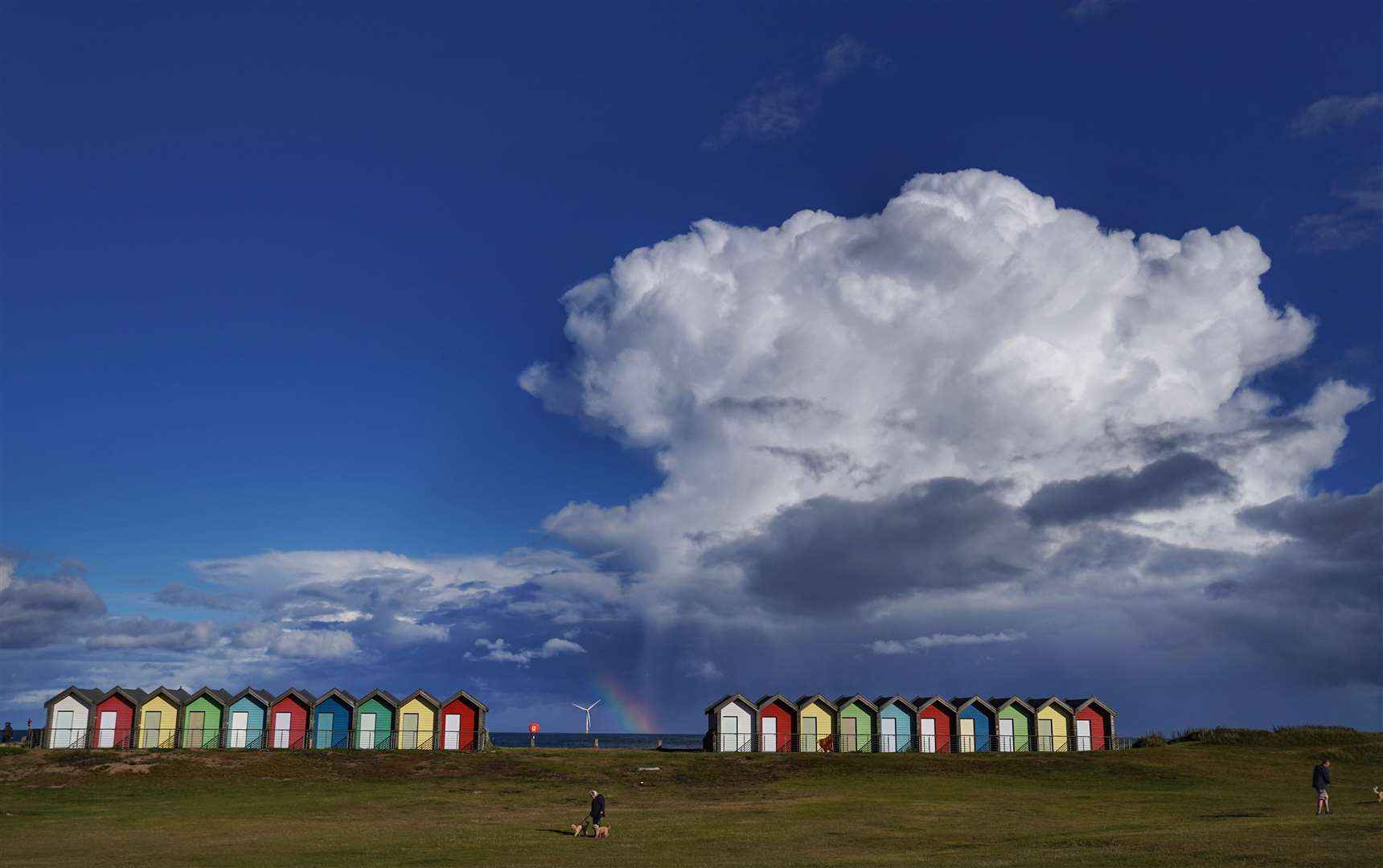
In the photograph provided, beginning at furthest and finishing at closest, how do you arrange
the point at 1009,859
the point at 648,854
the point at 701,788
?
the point at 701,788, the point at 648,854, the point at 1009,859

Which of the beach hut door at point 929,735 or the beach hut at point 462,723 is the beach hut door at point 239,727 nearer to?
the beach hut at point 462,723

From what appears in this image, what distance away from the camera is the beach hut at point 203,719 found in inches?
3691

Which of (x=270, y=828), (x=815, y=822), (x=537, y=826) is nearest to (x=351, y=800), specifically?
(x=270, y=828)

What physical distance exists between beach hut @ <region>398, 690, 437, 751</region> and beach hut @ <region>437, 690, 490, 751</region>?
2.67ft

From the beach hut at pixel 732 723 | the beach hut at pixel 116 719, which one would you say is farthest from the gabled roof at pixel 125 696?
the beach hut at pixel 732 723

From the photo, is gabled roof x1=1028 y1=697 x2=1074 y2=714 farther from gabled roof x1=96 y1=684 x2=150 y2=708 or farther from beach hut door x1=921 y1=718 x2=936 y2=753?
gabled roof x1=96 y1=684 x2=150 y2=708

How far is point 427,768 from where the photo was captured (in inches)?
3159

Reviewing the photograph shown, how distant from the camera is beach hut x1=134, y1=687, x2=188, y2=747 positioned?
Result: 3659 inches

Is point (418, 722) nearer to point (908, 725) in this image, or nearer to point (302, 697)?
point (302, 697)

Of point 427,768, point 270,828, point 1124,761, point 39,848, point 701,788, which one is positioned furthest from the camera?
point 1124,761

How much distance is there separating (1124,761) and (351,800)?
2237 inches

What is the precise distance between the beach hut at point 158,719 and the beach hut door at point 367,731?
14464 mm

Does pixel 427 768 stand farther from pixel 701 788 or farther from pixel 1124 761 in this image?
pixel 1124 761

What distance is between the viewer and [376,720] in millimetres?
96438
